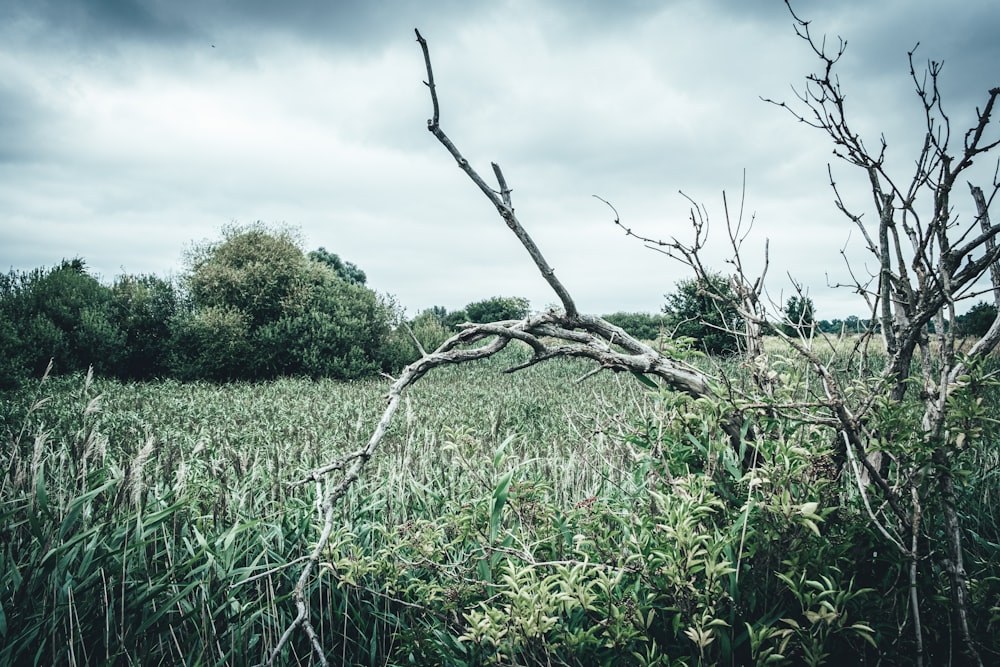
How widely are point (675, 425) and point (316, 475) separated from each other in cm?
135

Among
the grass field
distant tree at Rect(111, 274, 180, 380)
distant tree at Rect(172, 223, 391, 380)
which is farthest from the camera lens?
distant tree at Rect(111, 274, 180, 380)

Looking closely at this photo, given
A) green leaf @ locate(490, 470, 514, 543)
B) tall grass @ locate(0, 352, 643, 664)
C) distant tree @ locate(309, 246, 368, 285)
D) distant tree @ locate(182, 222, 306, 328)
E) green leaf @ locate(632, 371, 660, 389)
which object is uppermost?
distant tree @ locate(309, 246, 368, 285)

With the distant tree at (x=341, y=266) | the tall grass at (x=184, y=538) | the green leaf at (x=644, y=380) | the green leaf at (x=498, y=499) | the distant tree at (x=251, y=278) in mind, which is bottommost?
the tall grass at (x=184, y=538)

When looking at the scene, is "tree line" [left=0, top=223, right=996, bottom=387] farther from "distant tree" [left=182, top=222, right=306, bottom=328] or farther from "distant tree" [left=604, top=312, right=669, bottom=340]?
"distant tree" [left=604, top=312, right=669, bottom=340]

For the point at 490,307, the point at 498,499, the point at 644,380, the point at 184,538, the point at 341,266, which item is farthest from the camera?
the point at 341,266

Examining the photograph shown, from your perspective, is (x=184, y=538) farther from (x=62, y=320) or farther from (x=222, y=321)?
(x=62, y=320)

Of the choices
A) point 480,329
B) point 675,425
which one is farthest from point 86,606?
point 675,425

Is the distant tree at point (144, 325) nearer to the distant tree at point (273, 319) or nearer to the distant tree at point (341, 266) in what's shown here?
the distant tree at point (273, 319)

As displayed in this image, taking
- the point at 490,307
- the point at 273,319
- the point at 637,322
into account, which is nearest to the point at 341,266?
the point at 490,307

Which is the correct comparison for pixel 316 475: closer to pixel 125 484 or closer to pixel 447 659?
pixel 447 659

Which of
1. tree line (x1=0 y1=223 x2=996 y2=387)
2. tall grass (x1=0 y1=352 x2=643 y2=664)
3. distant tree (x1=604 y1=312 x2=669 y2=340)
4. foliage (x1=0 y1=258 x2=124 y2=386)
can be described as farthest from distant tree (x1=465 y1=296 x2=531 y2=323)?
tall grass (x1=0 y1=352 x2=643 y2=664)

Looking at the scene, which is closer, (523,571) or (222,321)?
(523,571)

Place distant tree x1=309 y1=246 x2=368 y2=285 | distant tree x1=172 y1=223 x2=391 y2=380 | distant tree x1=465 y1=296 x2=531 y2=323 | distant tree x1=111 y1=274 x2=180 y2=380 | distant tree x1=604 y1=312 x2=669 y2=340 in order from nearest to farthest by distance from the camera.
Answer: distant tree x1=172 y1=223 x2=391 y2=380 → distant tree x1=111 y1=274 x2=180 y2=380 → distant tree x1=604 y1=312 x2=669 y2=340 → distant tree x1=465 y1=296 x2=531 y2=323 → distant tree x1=309 y1=246 x2=368 y2=285

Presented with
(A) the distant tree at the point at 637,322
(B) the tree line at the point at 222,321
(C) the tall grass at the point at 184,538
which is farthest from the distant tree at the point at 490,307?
(C) the tall grass at the point at 184,538
